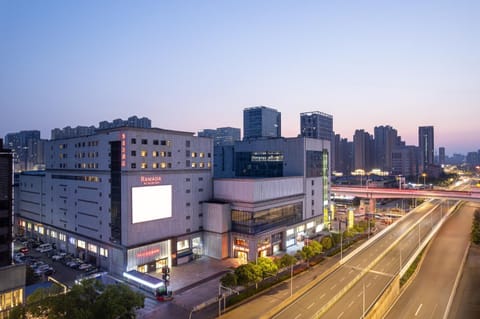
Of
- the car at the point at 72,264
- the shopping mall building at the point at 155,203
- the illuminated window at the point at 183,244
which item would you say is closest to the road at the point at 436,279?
the shopping mall building at the point at 155,203

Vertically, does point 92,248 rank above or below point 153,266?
above

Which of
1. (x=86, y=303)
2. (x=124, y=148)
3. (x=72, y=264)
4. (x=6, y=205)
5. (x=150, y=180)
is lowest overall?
(x=72, y=264)

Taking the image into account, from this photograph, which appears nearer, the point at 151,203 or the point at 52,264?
the point at 151,203

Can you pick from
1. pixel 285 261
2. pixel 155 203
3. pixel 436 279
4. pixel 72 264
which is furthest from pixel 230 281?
pixel 436 279

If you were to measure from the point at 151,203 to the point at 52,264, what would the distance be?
70.8 feet

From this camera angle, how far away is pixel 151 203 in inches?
1986

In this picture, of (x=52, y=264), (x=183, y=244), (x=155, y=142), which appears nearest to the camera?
(x=155, y=142)

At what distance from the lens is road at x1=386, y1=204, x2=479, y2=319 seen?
39438mm

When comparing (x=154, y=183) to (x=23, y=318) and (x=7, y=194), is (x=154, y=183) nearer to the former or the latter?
(x=7, y=194)

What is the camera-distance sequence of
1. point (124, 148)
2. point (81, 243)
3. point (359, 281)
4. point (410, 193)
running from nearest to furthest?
point (359, 281)
point (124, 148)
point (81, 243)
point (410, 193)

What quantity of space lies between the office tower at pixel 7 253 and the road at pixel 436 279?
145 feet

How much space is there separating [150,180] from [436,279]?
49.1 m

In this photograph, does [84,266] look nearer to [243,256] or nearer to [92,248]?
[92,248]

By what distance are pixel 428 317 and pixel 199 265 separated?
110 feet
